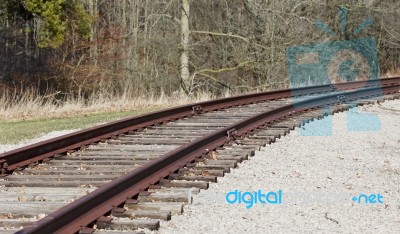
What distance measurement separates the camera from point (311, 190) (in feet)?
21.3

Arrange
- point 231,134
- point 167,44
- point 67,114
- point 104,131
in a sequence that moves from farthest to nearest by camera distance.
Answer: point 167,44 → point 67,114 → point 104,131 → point 231,134

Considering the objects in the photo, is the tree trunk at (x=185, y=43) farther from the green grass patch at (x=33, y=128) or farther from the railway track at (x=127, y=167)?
the railway track at (x=127, y=167)

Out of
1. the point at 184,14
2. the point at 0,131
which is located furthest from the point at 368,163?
the point at 184,14

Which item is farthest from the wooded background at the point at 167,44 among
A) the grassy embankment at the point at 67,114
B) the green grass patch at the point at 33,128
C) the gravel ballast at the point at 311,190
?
the gravel ballast at the point at 311,190

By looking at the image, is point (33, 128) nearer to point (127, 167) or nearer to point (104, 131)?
point (104, 131)

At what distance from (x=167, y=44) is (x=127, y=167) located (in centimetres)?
2428

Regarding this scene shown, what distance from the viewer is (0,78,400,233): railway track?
5137mm

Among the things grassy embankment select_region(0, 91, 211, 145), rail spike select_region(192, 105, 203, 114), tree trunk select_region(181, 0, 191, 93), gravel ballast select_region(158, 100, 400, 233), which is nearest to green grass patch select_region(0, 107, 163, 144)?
grassy embankment select_region(0, 91, 211, 145)

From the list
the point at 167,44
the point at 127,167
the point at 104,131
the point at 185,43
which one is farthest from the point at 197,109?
the point at 167,44

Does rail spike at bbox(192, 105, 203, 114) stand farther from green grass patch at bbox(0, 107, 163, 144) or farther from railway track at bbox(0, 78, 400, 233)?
green grass patch at bbox(0, 107, 163, 144)

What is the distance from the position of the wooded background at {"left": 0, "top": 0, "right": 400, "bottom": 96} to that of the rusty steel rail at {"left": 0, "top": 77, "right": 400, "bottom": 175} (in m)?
11.8

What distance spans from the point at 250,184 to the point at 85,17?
23.7m

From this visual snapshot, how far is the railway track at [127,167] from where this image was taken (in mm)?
5137

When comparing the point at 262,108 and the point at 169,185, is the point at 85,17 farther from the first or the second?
the point at 169,185
